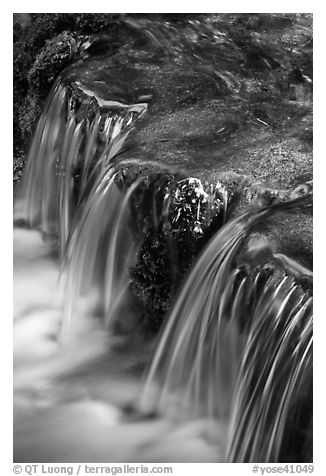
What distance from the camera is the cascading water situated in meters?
4.71

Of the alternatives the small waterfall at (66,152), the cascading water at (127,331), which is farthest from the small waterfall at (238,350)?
the small waterfall at (66,152)

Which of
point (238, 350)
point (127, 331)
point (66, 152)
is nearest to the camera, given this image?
point (238, 350)

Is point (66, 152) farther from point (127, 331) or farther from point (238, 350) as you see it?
point (238, 350)

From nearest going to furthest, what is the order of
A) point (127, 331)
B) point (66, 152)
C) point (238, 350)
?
point (238, 350) < point (127, 331) < point (66, 152)

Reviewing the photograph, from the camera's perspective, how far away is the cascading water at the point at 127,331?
471 centimetres

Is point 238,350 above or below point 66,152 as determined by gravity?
below

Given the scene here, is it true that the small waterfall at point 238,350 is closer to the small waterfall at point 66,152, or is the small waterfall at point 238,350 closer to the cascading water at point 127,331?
the cascading water at point 127,331

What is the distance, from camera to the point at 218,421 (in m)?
4.89

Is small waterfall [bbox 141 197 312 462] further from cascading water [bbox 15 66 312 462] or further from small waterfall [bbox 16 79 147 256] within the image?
small waterfall [bbox 16 79 147 256]

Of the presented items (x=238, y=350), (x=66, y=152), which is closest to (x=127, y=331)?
(x=238, y=350)

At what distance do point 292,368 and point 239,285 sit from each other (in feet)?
1.44

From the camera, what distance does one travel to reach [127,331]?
5141 mm

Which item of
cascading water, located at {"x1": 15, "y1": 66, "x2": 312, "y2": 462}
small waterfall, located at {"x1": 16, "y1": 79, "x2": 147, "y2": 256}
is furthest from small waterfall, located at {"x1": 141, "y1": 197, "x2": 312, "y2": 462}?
small waterfall, located at {"x1": 16, "y1": 79, "x2": 147, "y2": 256}
